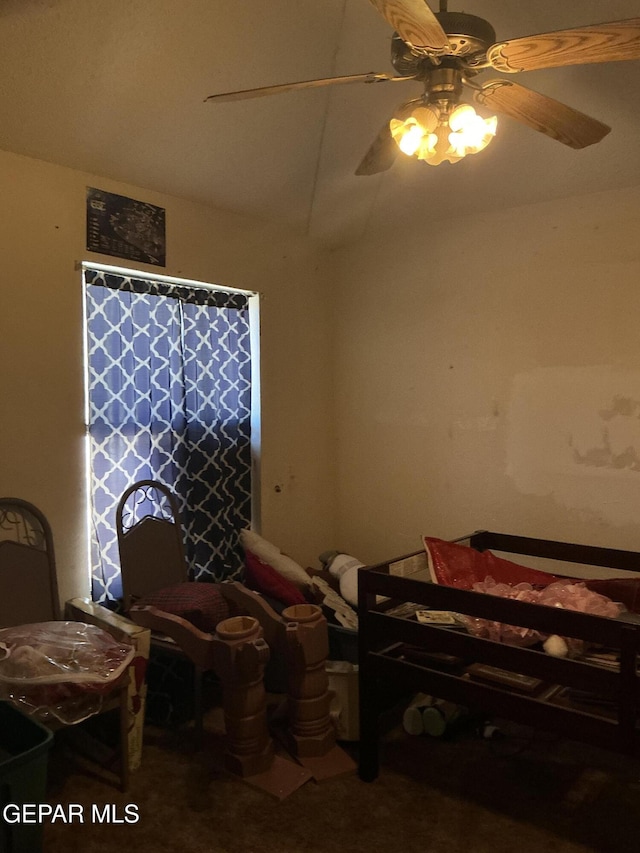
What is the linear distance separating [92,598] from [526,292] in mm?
2542

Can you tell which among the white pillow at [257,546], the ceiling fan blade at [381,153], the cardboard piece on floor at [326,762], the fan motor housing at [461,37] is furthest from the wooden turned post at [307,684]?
the fan motor housing at [461,37]

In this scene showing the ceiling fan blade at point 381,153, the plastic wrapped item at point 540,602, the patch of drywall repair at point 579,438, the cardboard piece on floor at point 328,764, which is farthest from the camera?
the patch of drywall repair at point 579,438

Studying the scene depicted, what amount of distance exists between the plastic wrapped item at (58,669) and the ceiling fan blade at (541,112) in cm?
215

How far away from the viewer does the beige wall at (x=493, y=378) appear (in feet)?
10.3

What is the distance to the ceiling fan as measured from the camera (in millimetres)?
1522

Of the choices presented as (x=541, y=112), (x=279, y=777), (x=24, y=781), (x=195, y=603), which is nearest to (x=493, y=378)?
(x=541, y=112)

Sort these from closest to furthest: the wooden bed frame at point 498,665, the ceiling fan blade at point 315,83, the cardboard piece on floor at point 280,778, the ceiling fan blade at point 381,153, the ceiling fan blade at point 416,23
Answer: the ceiling fan blade at point 416,23
the ceiling fan blade at point 315,83
the wooden bed frame at point 498,665
the ceiling fan blade at point 381,153
the cardboard piece on floor at point 280,778

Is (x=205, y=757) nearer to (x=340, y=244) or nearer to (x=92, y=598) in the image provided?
(x=92, y=598)

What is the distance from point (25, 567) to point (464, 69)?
2348 mm

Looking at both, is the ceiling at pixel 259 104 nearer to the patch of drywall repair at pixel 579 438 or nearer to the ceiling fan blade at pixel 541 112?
the ceiling fan blade at pixel 541 112

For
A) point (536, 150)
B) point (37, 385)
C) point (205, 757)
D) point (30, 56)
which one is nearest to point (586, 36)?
point (536, 150)

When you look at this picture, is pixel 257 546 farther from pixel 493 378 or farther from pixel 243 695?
pixel 493 378

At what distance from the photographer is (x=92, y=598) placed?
297cm

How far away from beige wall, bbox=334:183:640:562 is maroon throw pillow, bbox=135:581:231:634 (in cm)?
142
